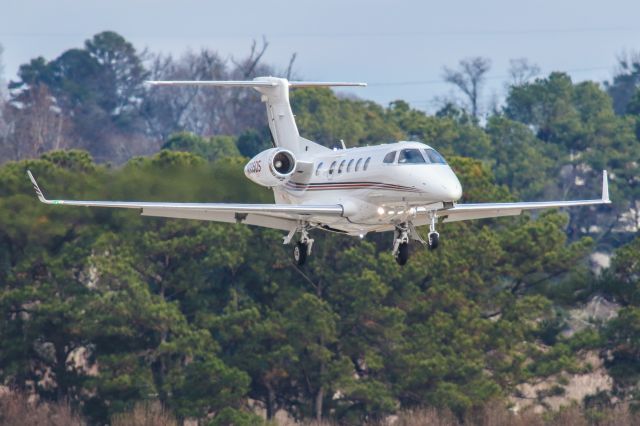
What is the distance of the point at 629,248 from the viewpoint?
5406 centimetres

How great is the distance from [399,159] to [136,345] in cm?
2362

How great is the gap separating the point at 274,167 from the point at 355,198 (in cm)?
293

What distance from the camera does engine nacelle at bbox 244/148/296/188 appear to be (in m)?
34.2

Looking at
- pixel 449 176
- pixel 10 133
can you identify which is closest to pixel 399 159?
pixel 449 176

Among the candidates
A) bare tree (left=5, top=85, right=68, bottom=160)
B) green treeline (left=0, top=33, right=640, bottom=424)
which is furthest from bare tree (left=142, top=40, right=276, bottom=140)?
green treeline (left=0, top=33, right=640, bottom=424)

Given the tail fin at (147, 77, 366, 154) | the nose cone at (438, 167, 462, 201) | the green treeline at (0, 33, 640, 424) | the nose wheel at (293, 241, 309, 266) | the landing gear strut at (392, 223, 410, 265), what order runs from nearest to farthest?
the nose cone at (438, 167, 462, 201)
the landing gear strut at (392, 223, 410, 265)
the nose wheel at (293, 241, 309, 266)
the tail fin at (147, 77, 366, 154)
the green treeline at (0, 33, 640, 424)

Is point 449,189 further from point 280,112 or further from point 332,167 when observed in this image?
point 280,112

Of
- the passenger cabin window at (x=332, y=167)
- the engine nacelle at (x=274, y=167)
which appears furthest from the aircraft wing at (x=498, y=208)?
the engine nacelle at (x=274, y=167)

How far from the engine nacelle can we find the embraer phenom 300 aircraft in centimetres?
2

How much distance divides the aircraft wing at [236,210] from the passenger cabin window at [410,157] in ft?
5.46

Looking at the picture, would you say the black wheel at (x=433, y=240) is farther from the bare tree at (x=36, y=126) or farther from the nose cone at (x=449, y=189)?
the bare tree at (x=36, y=126)

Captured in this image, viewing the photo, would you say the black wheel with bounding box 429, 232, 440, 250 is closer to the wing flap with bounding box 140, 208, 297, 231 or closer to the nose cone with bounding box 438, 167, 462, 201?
the nose cone with bounding box 438, 167, 462, 201

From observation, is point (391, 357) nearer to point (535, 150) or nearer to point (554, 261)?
point (554, 261)

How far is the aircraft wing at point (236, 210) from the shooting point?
3192 centimetres
